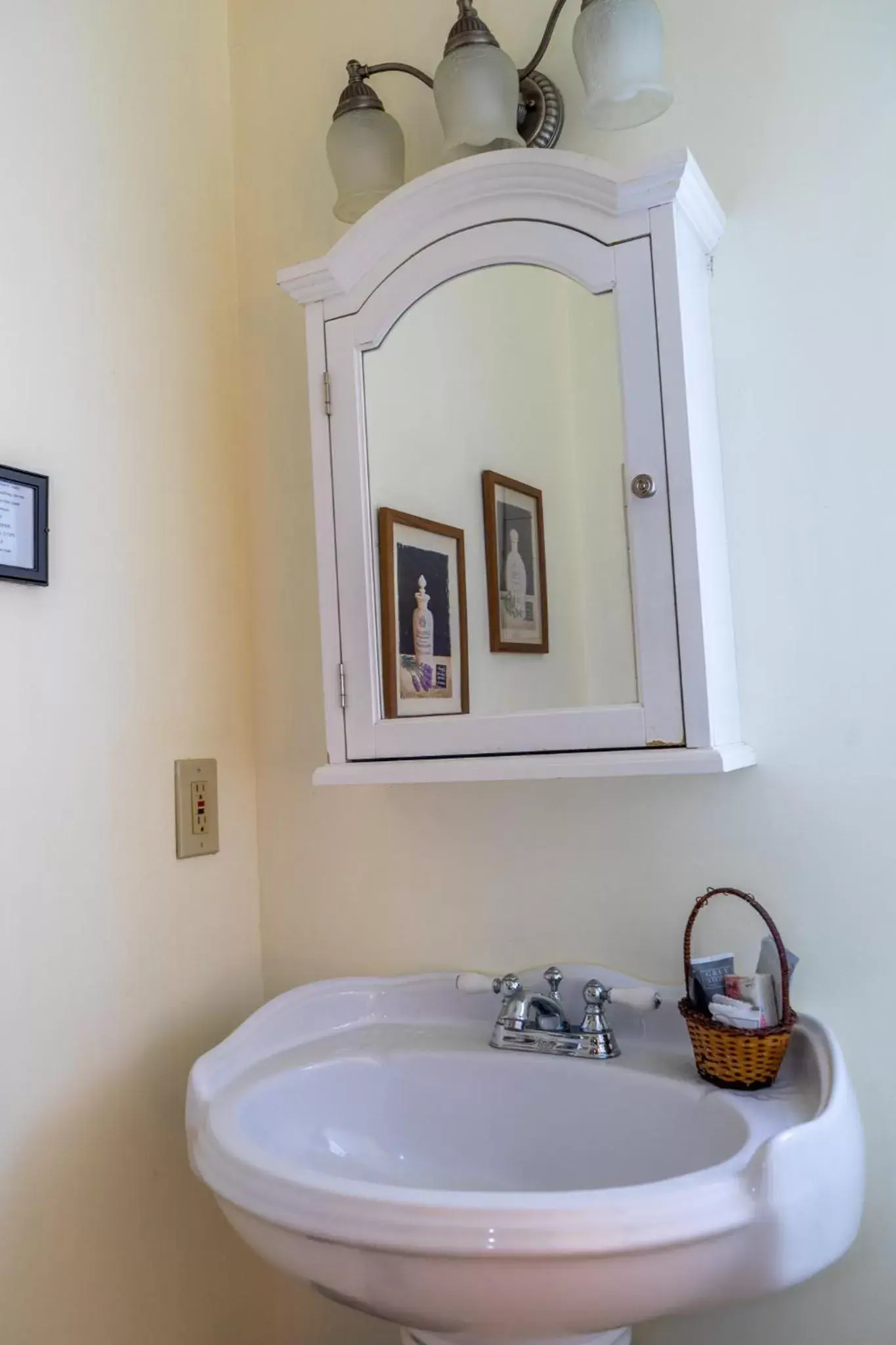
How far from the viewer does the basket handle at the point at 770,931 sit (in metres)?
0.95

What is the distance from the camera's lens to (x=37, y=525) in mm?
1058

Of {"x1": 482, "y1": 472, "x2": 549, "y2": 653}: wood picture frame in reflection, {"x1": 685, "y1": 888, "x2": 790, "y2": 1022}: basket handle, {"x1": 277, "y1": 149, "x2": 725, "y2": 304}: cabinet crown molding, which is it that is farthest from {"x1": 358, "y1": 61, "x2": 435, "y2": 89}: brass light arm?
{"x1": 685, "y1": 888, "x2": 790, "y2": 1022}: basket handle

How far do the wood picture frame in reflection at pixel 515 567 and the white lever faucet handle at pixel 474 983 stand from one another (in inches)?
15.0

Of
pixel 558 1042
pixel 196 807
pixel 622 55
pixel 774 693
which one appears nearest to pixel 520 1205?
pixel 558 1042

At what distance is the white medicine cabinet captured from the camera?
979mm

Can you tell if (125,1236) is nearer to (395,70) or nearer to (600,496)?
(600,496)

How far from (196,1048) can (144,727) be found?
40cm

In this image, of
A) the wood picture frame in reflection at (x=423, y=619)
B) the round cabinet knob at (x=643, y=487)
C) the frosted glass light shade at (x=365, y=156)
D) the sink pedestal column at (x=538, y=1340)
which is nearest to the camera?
the sink pedestal column at (x=538, y=1340)

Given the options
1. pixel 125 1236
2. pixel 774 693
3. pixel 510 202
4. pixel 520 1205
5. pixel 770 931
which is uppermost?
pixel 510 202

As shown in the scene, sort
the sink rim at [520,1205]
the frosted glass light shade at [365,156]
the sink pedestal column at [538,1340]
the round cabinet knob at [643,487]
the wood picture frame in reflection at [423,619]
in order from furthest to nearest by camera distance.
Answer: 1. the frosted glass light shade at [365,156]
2. the wood picture frame in reflection at [423,619]
3. the round cabinet knob at [643,487]
4. the sink pedestal column at [538,1340]
5. the sink rim at [520,1205]

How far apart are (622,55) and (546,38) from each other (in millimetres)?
161

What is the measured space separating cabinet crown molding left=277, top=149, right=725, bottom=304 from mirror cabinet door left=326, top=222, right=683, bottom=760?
1.0 inches

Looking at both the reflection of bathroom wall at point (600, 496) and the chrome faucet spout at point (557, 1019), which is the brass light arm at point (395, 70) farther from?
the chrome faucet spout at point (557, 1019)

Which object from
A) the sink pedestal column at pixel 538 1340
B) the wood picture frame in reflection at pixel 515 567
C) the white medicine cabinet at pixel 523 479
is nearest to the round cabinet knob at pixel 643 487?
the white medicine cabinet at pixel 523 479
